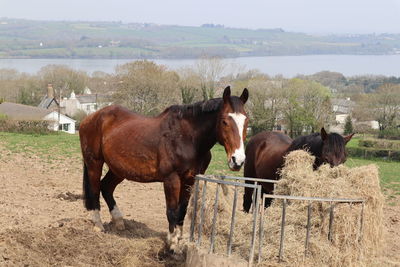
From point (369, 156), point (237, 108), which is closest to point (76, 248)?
point (237, 108)

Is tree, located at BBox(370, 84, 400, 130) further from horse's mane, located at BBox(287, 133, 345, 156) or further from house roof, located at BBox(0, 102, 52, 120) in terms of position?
horse's mane, located at BBox(287, 133, 345, 156)

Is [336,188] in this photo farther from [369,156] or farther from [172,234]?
[369,156]

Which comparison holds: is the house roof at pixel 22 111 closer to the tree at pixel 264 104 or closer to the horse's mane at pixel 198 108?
the tree at pixel 264 104

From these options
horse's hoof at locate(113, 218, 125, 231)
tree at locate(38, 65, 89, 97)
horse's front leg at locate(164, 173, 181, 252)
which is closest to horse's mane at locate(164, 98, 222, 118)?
horse's front leg at locate(164, 173, 181, 252)

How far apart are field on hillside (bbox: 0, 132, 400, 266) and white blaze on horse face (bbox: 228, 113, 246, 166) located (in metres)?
1.84

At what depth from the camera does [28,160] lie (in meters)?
19.0

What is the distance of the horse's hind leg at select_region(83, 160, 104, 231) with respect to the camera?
28.5 ft

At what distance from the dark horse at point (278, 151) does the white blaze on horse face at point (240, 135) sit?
51.0 inches

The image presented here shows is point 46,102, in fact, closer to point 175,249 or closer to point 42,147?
point 42,147

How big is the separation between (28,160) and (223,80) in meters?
49.3

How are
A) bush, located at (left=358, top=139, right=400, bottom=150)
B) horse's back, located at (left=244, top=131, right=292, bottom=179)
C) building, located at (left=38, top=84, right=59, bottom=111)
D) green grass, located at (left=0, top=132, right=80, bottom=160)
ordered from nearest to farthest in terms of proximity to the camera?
1. horse's back, located at (left=244, top=131, right=292, bottom=179)
2. green grass, located at (left=0, top=132, right=80, bottom=160)
3. bush, located at (left=358, top=139, right=400, bottom=150)
4. building, located at (left=38, top=84, right=59, bottom=111)

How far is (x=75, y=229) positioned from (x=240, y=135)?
135 inches

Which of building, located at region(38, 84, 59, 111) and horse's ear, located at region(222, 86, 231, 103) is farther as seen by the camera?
building, located at region(38, 84, 59, 111)

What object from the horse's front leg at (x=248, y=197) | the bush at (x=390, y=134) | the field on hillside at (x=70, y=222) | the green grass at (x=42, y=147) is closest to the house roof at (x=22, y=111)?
the green grass at (x=42, y=147)
